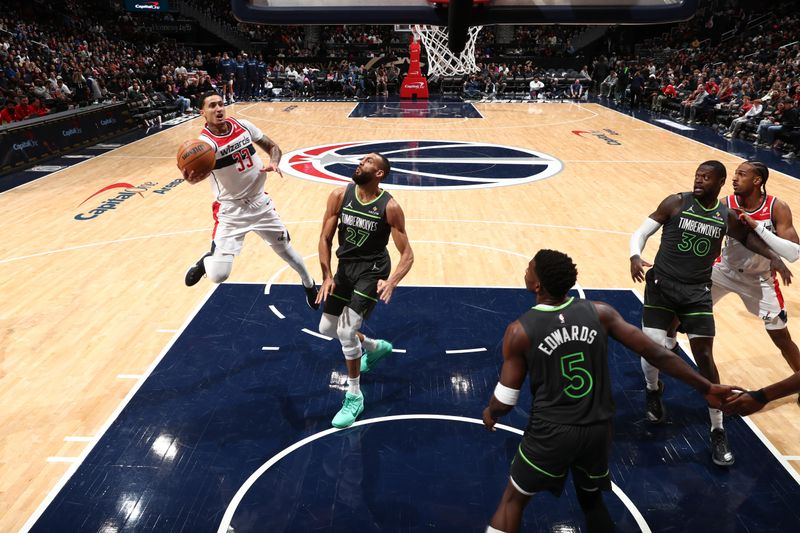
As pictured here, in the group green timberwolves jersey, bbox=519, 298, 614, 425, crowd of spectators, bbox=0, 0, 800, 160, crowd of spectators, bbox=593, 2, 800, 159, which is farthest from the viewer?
crowd of spectators, bbox=0, 0, 800, 160

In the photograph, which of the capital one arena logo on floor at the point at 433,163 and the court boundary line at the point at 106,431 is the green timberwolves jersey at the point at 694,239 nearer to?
the court boundary line at the point at 106,431

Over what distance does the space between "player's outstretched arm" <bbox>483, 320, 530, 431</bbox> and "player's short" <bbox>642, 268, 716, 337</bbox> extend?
73.0 inches

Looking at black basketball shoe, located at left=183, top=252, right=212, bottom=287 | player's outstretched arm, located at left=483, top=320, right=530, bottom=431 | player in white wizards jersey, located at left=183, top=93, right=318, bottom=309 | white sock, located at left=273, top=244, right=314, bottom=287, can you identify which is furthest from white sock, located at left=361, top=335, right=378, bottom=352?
player's outstretched arm, located at left=483, top=320, right=530, bottom=431

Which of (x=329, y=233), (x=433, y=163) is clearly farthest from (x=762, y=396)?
(x=433, y=163)

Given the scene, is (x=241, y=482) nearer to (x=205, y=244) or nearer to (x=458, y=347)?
(x=458, y=347)

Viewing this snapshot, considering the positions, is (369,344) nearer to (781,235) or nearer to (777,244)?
(777,244)

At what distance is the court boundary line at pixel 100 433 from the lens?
3.78m

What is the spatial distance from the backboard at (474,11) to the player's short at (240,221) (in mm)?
2999

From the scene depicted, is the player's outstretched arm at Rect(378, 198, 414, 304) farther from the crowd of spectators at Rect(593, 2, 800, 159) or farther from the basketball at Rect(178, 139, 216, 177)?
the crowd of spectators at Rect(593, 2, 800, 159)

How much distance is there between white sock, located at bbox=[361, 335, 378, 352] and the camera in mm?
5378

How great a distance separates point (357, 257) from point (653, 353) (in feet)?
7.86

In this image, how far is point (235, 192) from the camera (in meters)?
5.91

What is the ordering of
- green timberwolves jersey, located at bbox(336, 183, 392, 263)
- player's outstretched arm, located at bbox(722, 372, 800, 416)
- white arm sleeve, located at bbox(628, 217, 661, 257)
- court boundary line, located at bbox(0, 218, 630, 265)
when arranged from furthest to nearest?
1. court boundary line, located at bbox(0, 218, 630, 265)
2. green timberwolves jersey, located at bbox(336, 183, 392, 263)
3. white arm sleeve, located at bbox(628, 217, 661, 257)
4. player's outstretched arm, located at bbox(722, 372, 800, 416)

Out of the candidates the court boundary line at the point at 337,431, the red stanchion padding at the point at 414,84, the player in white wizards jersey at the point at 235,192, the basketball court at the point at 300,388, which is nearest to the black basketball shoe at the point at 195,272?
the player in white wizards jersey at the point at 235,192
